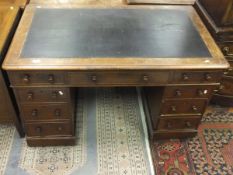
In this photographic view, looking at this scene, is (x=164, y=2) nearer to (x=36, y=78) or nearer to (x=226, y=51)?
(x=226, y=51)

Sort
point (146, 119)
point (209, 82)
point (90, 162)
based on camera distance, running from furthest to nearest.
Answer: point (146, 119) < point (90, 162) < point (209, 82)

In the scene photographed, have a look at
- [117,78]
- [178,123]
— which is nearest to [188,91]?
[178,123]

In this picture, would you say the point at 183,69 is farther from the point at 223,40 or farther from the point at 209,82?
the point at 223,40

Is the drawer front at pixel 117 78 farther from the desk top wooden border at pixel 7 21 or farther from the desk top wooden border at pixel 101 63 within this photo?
the desk top wooden border at pixel 7 21

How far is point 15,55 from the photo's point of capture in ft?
4.30

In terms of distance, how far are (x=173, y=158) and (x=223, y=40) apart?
2.95 ft

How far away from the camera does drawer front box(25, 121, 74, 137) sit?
63.2 inches

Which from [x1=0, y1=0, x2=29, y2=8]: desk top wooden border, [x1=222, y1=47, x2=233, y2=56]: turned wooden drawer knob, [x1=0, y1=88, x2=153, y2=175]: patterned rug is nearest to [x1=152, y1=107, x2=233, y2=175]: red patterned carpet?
[x1=0, y1=88, x2=153, y2=175]: patterned rug

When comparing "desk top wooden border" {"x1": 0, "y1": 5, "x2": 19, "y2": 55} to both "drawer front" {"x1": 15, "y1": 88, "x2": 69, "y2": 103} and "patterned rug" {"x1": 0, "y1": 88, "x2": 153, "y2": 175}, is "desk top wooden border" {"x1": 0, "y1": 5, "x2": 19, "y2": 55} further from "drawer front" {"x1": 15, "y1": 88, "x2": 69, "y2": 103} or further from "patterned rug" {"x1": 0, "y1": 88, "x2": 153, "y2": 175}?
"patterned rug" {"x1": 0, "y1": 88, "x2": 153, "y2": 175}

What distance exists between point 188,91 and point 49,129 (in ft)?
3.05

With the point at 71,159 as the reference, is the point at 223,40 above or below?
above

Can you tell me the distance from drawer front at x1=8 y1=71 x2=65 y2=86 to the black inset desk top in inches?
3.8

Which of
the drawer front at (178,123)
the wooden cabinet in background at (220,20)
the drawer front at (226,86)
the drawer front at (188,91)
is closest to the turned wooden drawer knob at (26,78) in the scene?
the drawer front at (188,91)

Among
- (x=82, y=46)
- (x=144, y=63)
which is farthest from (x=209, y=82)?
(x=82, y=46)
